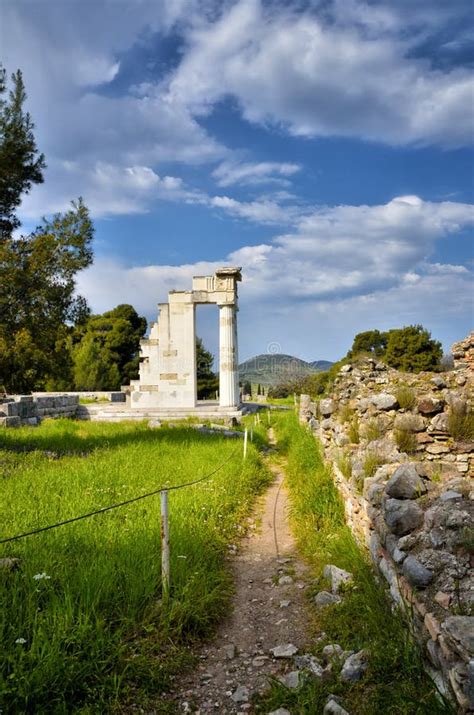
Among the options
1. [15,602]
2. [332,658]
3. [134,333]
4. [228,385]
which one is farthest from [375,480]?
[134,333]

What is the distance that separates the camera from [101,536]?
211 inches

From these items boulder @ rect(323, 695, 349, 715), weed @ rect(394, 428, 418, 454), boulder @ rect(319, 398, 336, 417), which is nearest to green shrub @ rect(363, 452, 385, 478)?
weed @ rect(394, 428, 418, 454)

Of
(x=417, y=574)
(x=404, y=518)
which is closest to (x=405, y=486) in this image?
(x=404, y=518)

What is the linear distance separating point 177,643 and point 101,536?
5.65ft

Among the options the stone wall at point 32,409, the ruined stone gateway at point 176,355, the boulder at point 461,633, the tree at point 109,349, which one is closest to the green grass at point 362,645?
the boulder at point 461,633

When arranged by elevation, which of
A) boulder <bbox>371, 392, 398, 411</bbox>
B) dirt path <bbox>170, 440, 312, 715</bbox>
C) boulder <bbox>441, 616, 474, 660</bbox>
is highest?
boulder <bbox>371, 392, 398, 411</bbox>

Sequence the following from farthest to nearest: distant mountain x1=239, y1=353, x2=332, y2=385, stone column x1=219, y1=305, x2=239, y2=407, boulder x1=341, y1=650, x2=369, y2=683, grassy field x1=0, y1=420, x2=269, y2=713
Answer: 1. distant mountain x1=239, y1=353, x2=332, y2=385
2. stone column x1=219, y1=305, x2=239, y2=407
3. boulder x1=341, y1=650, x2=369, y2=683
4. grassy field x1=0, y1=420, x2=269, y2=713

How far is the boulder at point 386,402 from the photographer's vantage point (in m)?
7.22

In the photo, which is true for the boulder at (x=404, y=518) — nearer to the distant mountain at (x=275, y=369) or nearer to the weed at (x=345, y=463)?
the weed at (x=345, y=463)

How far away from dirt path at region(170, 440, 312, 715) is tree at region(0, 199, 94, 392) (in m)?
6.55

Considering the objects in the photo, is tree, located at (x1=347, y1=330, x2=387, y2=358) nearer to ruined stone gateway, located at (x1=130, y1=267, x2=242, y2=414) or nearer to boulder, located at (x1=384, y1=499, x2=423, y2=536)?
ruined stone gateway, located at (x1=130, y1=267, x2=242, y2=414)

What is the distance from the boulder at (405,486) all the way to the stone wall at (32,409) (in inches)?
573

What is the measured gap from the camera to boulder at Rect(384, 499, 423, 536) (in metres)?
4.14

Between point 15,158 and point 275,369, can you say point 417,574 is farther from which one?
point 275,369
